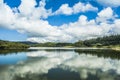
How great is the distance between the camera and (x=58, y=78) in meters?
31.5

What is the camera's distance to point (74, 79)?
1220 inches

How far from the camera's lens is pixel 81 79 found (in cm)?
3102

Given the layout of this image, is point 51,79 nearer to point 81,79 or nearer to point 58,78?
point 58,78

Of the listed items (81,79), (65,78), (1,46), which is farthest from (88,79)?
(1,46)

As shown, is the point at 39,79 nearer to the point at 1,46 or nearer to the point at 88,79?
the point at 88,79

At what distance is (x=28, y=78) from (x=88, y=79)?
31.2ft

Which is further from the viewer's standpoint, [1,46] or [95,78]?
[1,46]

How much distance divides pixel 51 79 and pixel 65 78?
7.84 ft

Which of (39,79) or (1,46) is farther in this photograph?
(1,46)

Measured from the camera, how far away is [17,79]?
102 feet

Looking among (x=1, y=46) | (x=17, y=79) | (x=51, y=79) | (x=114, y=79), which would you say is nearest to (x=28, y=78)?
(x=17, y=79)

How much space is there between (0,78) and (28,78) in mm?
4420

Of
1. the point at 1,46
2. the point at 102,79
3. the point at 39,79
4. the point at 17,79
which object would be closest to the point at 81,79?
→ the point at 102,79

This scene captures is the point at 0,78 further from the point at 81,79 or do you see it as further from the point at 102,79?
the point at 102,79
